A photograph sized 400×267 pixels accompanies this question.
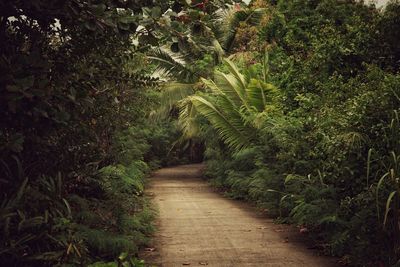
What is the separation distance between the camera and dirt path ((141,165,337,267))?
18.6 ft

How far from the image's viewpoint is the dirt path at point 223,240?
567 centimetres

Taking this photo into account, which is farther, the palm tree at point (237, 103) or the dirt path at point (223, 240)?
the palm tree at point (237, 103)

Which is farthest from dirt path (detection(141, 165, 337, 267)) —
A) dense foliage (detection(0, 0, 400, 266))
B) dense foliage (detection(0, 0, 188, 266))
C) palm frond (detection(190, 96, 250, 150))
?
palm frond (detection(190, 96, 250, 150))

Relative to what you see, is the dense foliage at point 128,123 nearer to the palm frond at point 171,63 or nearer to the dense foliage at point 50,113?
the dense foliage at point 50,113

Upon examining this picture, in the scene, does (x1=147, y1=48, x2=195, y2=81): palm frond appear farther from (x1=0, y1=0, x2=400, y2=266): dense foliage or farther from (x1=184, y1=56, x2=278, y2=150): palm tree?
(x1=0, y1=0, x2=400, y2=266): dense foliage

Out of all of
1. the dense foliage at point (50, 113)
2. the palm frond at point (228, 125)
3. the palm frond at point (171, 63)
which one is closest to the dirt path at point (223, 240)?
the dense foliage at point (50, 113)

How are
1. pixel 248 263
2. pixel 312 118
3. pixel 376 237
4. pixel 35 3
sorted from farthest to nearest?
1. pixel 312 118
2. pixel 248 263
3. pixel 376 237
4. pixel 35 3

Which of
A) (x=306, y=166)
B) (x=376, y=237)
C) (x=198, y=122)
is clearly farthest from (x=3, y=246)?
(x=198, y=122)

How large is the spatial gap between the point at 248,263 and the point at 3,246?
9.57 feet

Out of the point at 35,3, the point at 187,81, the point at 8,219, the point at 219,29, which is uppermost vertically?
the point at 219,29

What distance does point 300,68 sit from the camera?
10203 millimetres

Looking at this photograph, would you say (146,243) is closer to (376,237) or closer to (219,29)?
(376,237)

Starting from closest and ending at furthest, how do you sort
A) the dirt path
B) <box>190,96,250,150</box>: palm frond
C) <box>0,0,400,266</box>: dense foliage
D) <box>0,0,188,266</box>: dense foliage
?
<box>0,0,188,266</box>: dense foliage, <box>0,0,400,266</box>: dense foliage, the dirt path, <box>190,96,250,150</box>: palm frond

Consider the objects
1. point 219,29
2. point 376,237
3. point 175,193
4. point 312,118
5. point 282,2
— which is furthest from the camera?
point 219,29
